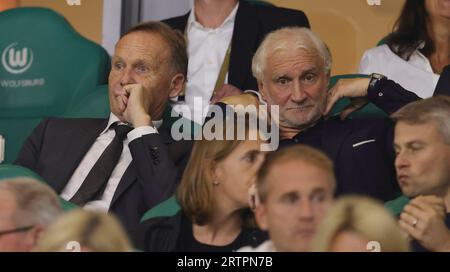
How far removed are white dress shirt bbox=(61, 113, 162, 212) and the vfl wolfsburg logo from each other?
0.59m

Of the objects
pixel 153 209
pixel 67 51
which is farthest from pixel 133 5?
pixel 153 209

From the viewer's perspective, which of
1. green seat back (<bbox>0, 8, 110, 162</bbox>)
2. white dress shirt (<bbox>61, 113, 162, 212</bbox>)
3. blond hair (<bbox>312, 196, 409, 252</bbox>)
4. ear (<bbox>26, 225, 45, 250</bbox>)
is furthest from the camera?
green seat back (<bbox>0, 8, 110, 162</bbox>)

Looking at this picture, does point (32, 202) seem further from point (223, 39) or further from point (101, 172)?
point (223, 39)

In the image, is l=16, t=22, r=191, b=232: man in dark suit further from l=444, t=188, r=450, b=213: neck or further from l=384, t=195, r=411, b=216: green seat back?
l=444, t=188, r=450, b=213: neck

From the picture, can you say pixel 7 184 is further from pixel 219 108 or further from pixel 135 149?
pixel 219 108

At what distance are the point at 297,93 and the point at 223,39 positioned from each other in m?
0.59

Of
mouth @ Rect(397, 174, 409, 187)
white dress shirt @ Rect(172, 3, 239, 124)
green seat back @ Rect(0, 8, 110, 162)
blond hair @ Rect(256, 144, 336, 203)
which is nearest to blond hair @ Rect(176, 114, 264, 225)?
blond hair @ Rect(256, 144, 336, 203)

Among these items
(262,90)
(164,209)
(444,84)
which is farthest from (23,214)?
(444,84)

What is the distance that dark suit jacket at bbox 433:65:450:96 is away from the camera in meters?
3.22

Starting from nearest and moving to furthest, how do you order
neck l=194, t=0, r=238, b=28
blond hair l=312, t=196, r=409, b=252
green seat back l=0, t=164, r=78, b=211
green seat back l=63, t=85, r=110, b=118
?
blond hair l=312, t=196, r=409, b=252 < green seat back l=0, t=164, r=78, b=211 < green seat back l=63, t=85, r=110, b=118 < neck l=194, t=0, r=238, b=28

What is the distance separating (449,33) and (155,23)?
102 centimetres

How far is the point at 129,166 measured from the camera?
10.6 ft

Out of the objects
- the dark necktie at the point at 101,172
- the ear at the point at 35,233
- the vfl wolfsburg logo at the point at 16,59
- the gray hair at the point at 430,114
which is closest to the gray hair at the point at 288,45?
the gray hair at the point at 430,114

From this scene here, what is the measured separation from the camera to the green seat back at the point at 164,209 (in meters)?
2.94
